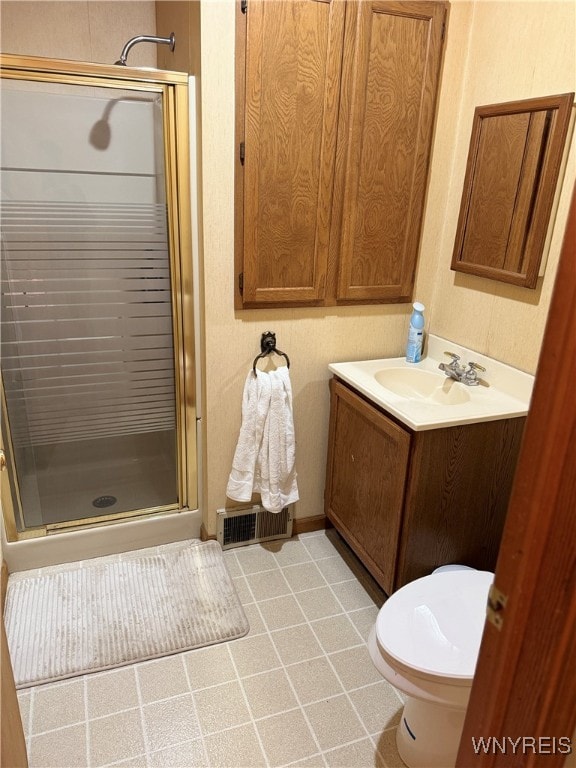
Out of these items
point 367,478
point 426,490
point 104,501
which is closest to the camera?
point 426,490

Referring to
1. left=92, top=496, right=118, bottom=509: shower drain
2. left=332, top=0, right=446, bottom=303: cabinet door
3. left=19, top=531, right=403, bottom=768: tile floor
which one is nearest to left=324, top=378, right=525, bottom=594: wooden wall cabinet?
left=19, top=531, right=403, bottom=768: tile floor

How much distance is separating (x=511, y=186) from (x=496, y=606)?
5.14 ft

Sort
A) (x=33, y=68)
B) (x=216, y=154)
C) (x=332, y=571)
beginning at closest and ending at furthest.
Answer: (x=33, y=68) < (x=216, y=154) < (x=332, y=571)

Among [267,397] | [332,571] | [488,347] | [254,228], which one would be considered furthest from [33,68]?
[332,571]

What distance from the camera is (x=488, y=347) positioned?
81.7 inches

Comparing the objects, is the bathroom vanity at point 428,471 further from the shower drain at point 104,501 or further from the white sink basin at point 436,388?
the shower drain at point 104,501

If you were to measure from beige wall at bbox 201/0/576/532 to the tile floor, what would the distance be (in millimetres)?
629

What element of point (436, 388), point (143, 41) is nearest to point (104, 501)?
point (436, 388)

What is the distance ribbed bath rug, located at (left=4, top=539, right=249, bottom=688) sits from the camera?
1.84m

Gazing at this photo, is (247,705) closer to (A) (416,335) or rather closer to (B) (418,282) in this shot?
(A) (416,335)

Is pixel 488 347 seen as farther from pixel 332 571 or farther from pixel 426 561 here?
pixel 332 571

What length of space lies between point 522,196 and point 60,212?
1650mm

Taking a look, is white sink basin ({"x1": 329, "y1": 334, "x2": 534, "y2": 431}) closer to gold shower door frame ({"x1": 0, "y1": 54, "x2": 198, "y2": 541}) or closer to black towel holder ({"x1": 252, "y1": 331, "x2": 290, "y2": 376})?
black towel holder ({"x1": 252, "y1": 331, "x2": 290, "y2": 376})

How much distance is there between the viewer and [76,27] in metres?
2.37
